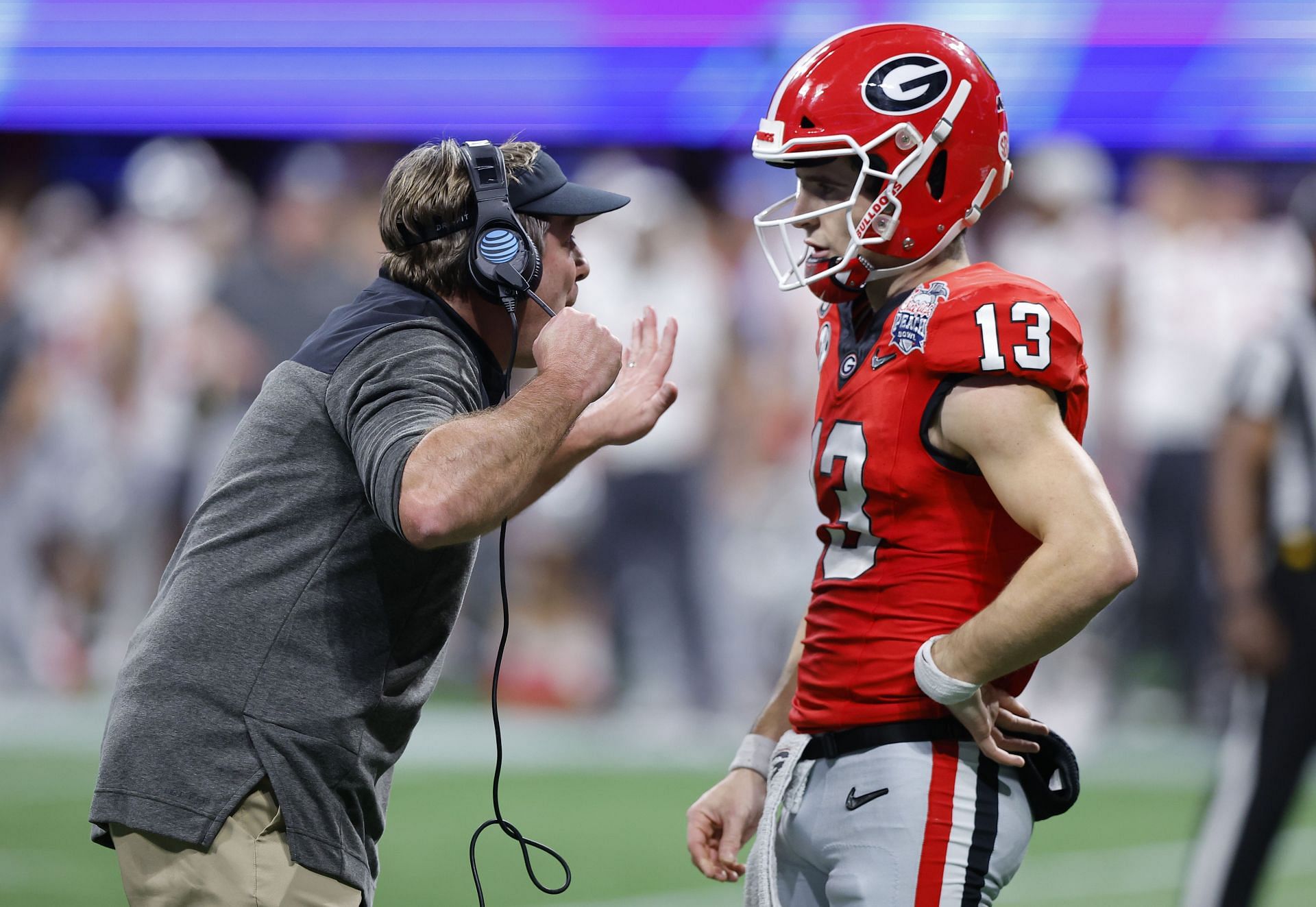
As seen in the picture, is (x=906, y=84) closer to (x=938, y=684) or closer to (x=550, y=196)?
(x=550, y=196)

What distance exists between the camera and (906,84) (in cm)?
230

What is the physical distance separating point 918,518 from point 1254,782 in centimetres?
285

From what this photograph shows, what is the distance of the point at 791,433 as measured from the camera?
834 centimetres

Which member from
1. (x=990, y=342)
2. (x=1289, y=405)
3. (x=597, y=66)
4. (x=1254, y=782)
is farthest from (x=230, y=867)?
(x=597, y=66)

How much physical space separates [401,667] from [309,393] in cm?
45

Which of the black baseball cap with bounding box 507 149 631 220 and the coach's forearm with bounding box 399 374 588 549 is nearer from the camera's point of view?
the coach's forearm with bounding box 399 374 588 549

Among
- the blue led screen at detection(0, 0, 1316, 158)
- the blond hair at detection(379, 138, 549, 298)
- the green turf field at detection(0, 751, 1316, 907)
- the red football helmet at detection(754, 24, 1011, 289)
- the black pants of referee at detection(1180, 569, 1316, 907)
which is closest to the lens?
the red football helmet at detection(754, 24, 1011, 289)

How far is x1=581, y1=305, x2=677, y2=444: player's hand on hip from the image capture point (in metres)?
2.45

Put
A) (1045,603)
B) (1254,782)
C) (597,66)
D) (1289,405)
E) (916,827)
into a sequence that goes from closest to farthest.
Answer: (1045,603) → (916,827) → (1254,782) → (1289,405) → (597,66)

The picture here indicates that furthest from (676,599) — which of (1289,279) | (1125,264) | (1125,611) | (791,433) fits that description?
(1289,279)

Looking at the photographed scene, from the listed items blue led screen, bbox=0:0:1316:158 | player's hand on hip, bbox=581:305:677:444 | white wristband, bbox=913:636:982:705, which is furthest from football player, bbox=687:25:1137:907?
blue led screen, bbox=0:0:1316:158

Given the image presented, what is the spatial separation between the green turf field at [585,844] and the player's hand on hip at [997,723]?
299 cm

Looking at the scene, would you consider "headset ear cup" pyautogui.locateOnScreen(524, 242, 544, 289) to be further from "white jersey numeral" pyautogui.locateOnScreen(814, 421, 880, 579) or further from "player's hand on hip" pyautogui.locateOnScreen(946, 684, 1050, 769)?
"player's hand on hip" pyautogui.locateOnScreen(946, 684, 1050, 769)

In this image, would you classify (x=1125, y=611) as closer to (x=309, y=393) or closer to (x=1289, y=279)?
(x=1289, y=279)
